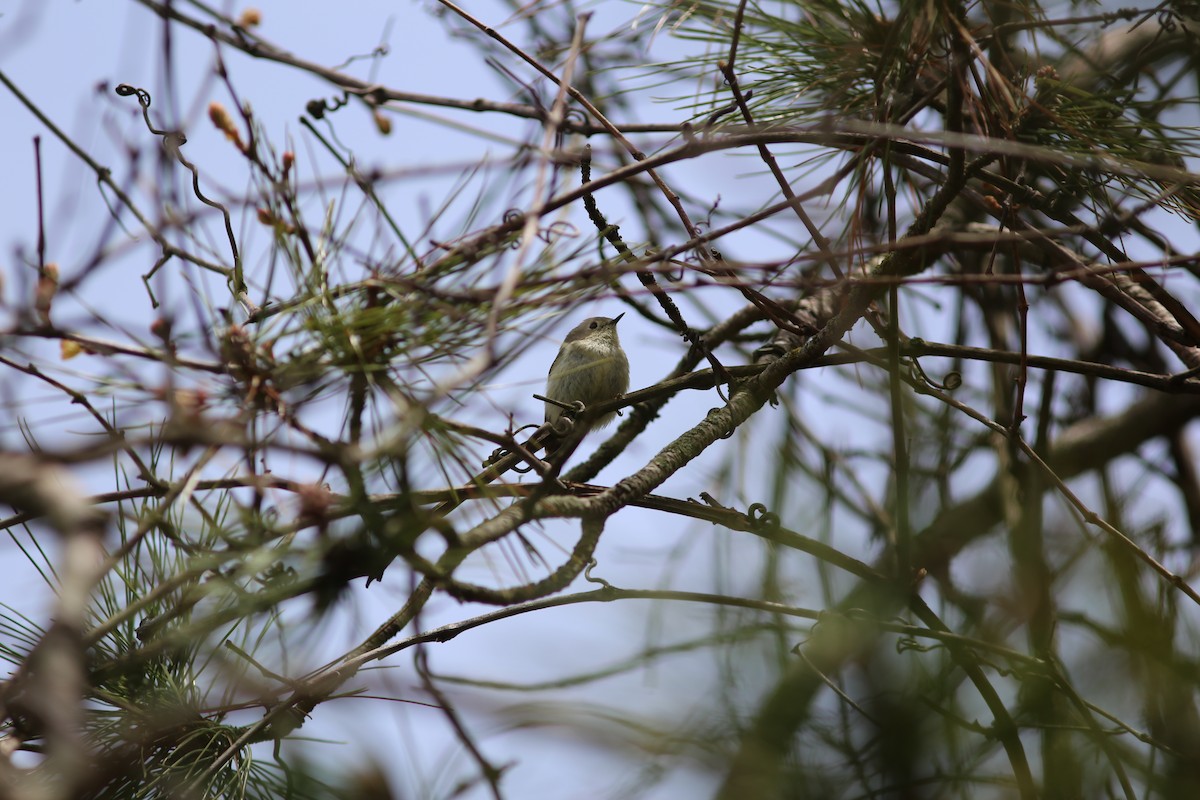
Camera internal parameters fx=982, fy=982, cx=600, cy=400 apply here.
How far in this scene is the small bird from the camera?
442 centimetres

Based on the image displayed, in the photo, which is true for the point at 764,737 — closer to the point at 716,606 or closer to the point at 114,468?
the point at 716,606

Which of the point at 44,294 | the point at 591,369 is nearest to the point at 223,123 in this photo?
the point at 44,294

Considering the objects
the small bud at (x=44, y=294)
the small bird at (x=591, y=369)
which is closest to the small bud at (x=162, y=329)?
the small bud at (x=44, y=294)

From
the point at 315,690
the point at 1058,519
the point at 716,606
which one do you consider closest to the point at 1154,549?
the point at 1058,519

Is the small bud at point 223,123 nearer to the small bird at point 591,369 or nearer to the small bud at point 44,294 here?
the small bud at point 44,294

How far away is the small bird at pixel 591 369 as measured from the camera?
14.5 feet

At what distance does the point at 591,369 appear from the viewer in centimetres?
438

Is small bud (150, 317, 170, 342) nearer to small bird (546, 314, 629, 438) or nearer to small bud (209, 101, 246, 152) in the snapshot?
small bud (209, 101, 246, 152)

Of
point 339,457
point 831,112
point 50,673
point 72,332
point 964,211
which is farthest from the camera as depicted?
point 964,211

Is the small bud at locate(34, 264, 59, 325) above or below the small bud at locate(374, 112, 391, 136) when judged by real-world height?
below

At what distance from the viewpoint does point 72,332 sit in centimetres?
166

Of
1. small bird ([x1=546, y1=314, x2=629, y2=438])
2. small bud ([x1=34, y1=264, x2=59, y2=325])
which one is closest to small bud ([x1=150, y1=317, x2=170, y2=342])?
small bud ([x1=34, y1=264, x2=59, y2=325])

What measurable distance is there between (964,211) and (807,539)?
95.1 inches

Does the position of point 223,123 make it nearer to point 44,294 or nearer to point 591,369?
point 44,294
